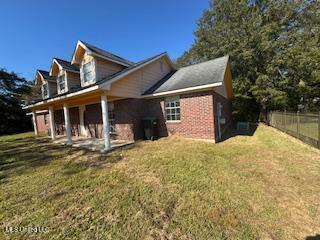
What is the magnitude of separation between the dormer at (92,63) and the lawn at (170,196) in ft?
18.2

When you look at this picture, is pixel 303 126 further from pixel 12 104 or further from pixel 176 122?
pixel 12 104

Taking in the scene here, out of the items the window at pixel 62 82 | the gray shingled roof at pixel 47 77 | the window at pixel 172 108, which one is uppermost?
the gray shingled roof at pixel 47 77

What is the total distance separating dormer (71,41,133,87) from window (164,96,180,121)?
416cm

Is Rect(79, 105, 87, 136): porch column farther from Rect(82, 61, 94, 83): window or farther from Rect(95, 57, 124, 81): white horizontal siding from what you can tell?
Rect(95, 57, 124, 81): white horizontal siding

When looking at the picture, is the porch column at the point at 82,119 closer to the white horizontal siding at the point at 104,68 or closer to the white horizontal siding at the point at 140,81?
the white horizontal siding at the point at 104,68

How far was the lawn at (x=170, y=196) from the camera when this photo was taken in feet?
10.1

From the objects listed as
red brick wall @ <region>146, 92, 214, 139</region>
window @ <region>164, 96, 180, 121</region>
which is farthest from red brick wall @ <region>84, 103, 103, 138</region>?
window @ <region>164, 96, 180, 121</region>

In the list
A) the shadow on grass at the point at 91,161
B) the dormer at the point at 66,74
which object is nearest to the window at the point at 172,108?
the shadow on grass at the point at 91,161

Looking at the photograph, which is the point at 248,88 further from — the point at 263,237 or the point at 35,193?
the point at 35,193

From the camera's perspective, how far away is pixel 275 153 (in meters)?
7.00

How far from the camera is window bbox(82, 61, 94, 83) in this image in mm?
10639

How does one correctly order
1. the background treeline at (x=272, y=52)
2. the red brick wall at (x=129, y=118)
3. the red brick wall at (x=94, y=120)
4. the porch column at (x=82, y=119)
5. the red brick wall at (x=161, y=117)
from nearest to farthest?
the red brick wall at (x=161, y=117) < the red brick wall at (x=129, y=118) < the red brick wall at (x=94, y=120) < the porch column at (x=82, y=119) < the background treeline at (x=272, y=52)

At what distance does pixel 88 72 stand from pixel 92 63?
67cm

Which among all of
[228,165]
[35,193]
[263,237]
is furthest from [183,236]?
[35,193]
